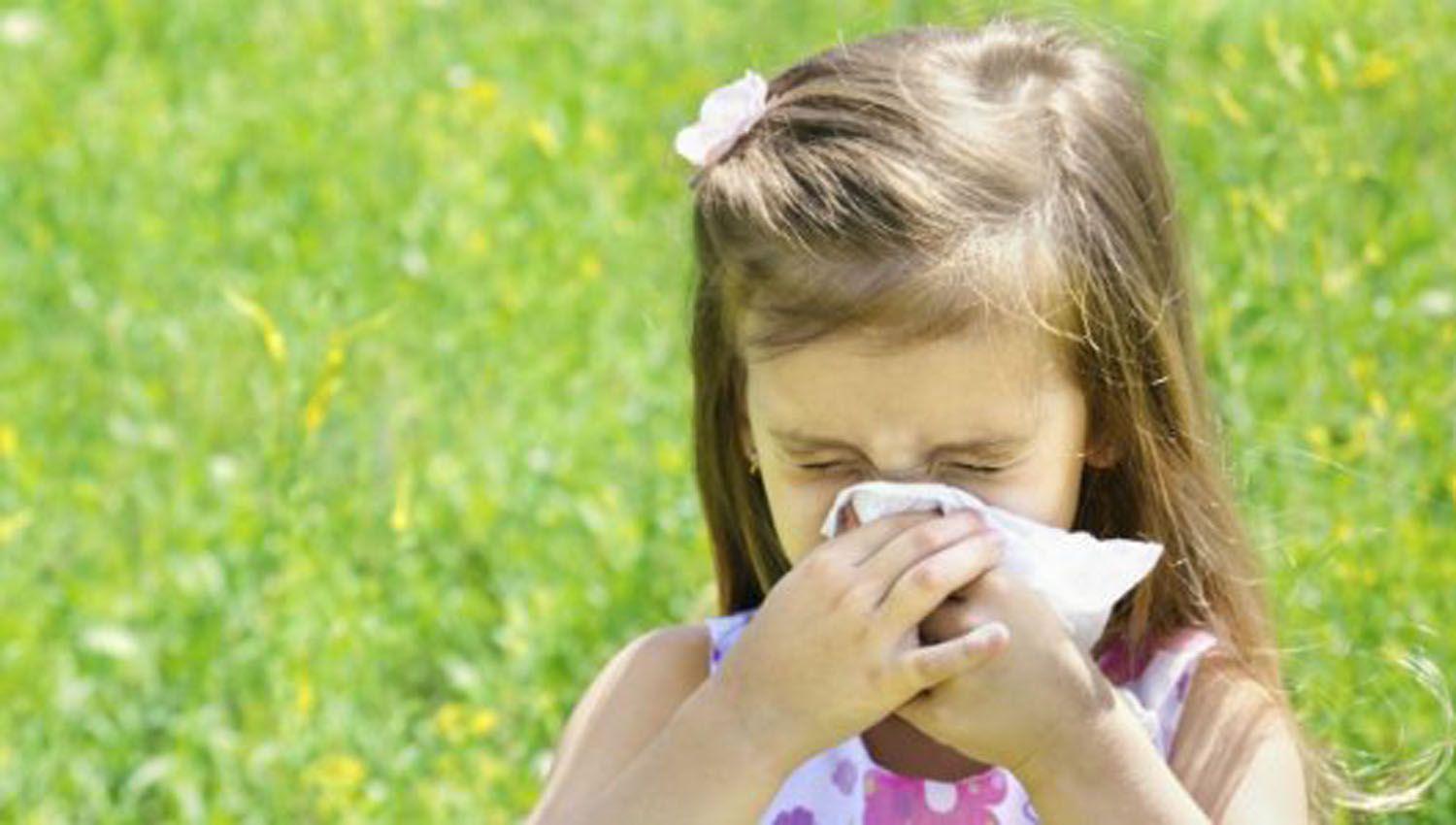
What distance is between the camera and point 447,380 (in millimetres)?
3705

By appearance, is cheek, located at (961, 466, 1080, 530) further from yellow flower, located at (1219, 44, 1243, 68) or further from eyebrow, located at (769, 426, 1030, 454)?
yellow flower, located at (1219, 44, 1243, 68)

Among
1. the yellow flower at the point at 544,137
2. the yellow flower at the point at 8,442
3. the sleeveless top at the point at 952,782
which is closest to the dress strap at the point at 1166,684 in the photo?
the sleeveless top at the point at 952,782

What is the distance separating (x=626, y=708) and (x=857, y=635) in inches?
16.2

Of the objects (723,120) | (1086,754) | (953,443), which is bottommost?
(1086,754)

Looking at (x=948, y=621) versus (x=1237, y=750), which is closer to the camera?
(x=948, y=621)

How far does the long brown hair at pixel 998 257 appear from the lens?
2.01m

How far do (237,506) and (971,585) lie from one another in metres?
1.55

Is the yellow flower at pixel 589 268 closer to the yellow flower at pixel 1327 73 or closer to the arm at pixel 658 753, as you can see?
the yellow flower at pixel 1327 73

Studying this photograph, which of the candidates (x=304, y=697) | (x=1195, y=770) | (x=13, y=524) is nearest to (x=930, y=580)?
(x=1195, y=770)

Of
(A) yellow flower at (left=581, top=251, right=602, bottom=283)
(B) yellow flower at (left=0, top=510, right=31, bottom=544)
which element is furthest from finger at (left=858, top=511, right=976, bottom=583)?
(A) yellow flower at (left=581, top=251, right=602, bottom=283)

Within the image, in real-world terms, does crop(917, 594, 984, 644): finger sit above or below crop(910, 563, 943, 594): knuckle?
below

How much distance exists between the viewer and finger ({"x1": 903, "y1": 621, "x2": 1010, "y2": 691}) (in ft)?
6.21

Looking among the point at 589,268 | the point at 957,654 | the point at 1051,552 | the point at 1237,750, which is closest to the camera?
the point at 957,654

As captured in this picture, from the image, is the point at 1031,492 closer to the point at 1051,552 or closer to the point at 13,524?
A: the point at 1051,552
